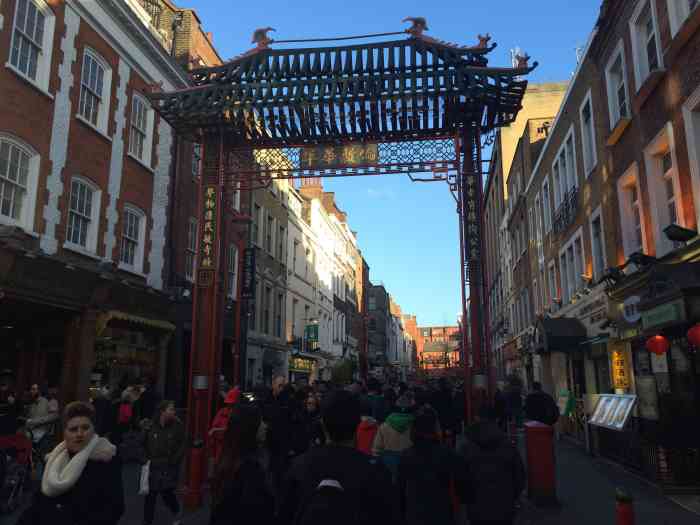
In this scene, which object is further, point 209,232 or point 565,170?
point 565,170

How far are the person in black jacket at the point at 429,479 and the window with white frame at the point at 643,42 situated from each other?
10.3 meters

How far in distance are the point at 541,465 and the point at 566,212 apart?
11.7m

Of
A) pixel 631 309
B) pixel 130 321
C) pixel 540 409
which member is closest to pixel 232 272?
pixel 130 321

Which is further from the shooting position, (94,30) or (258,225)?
(258,225)

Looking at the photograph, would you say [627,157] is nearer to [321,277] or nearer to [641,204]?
[641,204]

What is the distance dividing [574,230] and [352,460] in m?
16.9

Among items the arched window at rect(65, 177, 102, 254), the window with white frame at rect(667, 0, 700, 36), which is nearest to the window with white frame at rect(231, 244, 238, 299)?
the arched window at rect(65, 177, 102, 254)

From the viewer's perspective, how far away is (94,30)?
1603 centimetres

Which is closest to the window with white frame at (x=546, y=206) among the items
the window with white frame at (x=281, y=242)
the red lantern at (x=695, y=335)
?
the window with white frame at (x=281, y=242)

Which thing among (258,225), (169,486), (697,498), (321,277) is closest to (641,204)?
(697,498)

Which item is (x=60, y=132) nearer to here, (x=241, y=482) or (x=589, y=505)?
(x=241, y=482)

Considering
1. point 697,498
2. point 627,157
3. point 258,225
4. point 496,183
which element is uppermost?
point 496,183

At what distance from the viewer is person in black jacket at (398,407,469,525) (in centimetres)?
432

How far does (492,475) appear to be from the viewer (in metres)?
4.99
